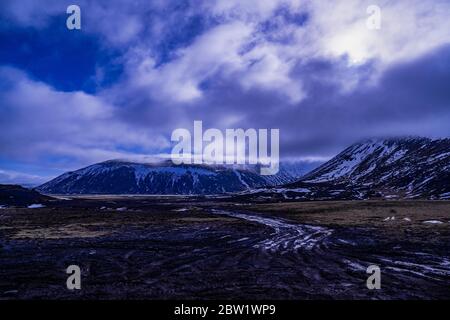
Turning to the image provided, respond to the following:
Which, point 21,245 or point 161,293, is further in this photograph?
point 21,245

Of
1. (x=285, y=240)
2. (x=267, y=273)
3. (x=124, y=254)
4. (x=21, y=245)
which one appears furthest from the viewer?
(x=285, y=240)

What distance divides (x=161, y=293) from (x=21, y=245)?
914 inches

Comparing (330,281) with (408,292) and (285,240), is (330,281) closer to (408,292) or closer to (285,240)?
(408,292)

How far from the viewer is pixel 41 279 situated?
801 inches

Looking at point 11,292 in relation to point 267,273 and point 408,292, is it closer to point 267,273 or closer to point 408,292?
point 267,273

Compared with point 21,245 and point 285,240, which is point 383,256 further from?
point 21,245

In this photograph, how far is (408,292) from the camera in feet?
55.8
